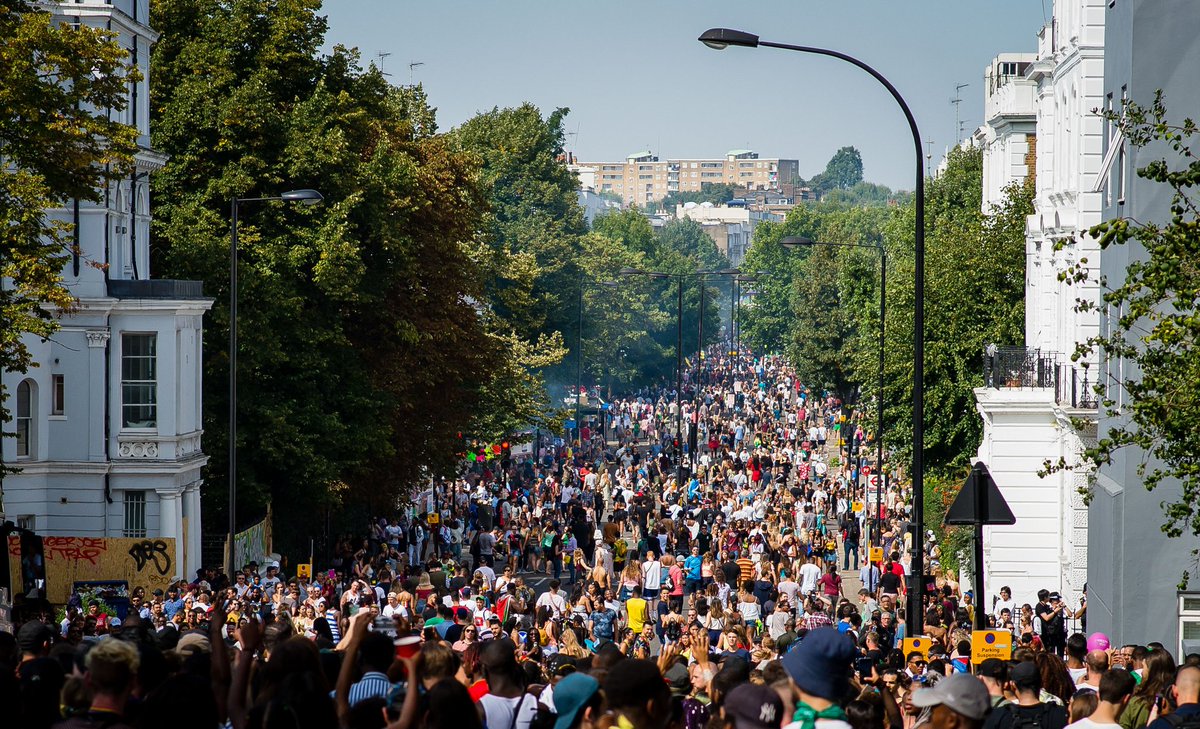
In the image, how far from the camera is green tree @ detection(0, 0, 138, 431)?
2248cm

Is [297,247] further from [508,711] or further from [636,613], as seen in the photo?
[508,711]

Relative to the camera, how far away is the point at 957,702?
8094 millimetres

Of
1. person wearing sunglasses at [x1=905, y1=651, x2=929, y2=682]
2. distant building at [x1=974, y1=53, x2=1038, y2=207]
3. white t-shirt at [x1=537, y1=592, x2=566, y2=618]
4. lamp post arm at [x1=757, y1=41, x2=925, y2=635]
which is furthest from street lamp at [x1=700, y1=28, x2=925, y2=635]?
distant building at [x1=974, y1=53, x2=1038, y2=207]

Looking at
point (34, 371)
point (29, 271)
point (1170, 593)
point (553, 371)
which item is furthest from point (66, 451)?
point (553, 371)

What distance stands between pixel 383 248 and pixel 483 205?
24.4 ft

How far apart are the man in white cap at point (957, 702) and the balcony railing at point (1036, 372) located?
2294cm

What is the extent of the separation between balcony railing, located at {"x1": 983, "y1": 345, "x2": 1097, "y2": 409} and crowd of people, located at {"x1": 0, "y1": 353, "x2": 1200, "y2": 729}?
158 inches

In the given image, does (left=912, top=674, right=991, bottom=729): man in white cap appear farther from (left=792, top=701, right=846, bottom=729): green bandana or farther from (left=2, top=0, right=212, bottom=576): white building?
(left=2, top=0, right=212, bottom=576): white building

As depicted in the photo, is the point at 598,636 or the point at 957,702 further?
the point at 598,636

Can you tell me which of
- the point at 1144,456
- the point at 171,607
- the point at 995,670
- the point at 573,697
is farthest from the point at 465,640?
the point at 1144,456

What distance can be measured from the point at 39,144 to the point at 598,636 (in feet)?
30.5

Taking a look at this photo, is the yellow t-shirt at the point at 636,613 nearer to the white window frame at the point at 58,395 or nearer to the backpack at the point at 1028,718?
the white window frame at the point at 58,395

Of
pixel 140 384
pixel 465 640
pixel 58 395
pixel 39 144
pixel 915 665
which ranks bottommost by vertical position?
pixel 915 665

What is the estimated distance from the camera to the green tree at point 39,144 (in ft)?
73.8
